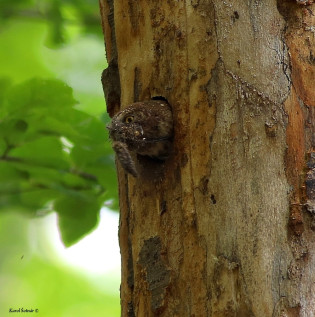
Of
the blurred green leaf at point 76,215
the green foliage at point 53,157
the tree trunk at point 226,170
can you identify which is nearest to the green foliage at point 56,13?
the green foliage at point 53,157

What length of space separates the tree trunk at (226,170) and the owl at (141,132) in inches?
2.1

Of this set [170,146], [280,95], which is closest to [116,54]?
[170,146]

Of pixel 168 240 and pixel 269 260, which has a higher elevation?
pixel 168 240

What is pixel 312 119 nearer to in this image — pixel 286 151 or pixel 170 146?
pixel 286 151

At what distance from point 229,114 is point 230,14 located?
402 mm

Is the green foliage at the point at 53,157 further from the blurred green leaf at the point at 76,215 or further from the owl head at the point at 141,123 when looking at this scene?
the owl head at the point at 141,123

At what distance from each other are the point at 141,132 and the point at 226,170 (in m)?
0.45

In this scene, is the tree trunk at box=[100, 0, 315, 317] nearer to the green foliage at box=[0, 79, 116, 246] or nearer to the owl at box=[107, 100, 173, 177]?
the owl at box=[107, 100, 173, 177]

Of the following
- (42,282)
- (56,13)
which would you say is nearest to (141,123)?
(56,13)

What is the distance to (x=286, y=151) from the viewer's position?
2.10m

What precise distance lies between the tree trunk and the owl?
5 cm

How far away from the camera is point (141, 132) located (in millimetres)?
2385

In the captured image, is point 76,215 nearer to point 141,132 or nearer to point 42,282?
point 141,132

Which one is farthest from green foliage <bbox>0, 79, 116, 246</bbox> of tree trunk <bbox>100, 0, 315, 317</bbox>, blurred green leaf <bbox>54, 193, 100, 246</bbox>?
tree trunk <bbox>100, 0, 315, 317</bbox>
